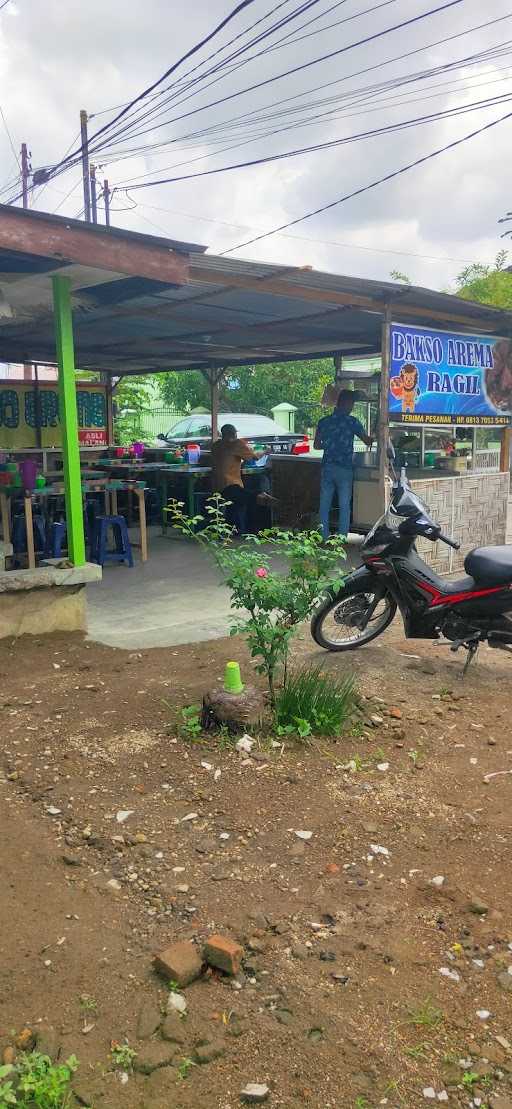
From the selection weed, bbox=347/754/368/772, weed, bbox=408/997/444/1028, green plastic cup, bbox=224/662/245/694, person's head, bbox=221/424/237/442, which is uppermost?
person's head, bbox=221/424/237/442

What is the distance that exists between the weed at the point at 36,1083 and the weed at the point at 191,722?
6.33 feet

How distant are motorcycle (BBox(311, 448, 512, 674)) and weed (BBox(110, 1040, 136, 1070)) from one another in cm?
310

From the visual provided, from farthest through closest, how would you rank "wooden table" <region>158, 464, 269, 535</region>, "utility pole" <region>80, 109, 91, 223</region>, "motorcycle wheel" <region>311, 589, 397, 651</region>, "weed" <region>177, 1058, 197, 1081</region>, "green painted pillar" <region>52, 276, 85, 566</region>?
"utility pole" <region>80, 109, 91, 223</region> < "wooden table" <region>158, 464, 269, 535</region> < "green painted pillar" <region>52, 276, 85, 566</region> < "motorcycle wheel" <region>311, 589, 397, 651</region> < "weed" <region>177, 1058, 197, 1081</region>

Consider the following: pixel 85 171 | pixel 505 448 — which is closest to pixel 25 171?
pixel 85 171

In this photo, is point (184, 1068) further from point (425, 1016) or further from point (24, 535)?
point (24, 535)

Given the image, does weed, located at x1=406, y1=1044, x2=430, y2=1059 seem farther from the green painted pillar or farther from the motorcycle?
the green painted pillar

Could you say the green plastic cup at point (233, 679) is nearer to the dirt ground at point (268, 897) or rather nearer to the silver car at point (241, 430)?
the dirt ground at point (268, 897)

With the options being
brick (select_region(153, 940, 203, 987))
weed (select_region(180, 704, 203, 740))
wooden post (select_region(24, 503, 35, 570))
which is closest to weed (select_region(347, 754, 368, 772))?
weed (select_region(180, 704, 203, 740))

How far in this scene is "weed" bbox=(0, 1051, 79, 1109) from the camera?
1972mm

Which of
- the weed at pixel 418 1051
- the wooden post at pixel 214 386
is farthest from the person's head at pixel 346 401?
the weed at pixel 418 1051

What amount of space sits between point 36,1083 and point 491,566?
3.71m

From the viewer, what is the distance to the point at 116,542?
9.13 m

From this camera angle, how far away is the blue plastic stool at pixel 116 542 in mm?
8555

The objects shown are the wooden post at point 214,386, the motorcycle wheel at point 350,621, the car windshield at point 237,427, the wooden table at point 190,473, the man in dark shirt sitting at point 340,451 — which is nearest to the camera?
A: the motorcycle wheel at point 350,621
